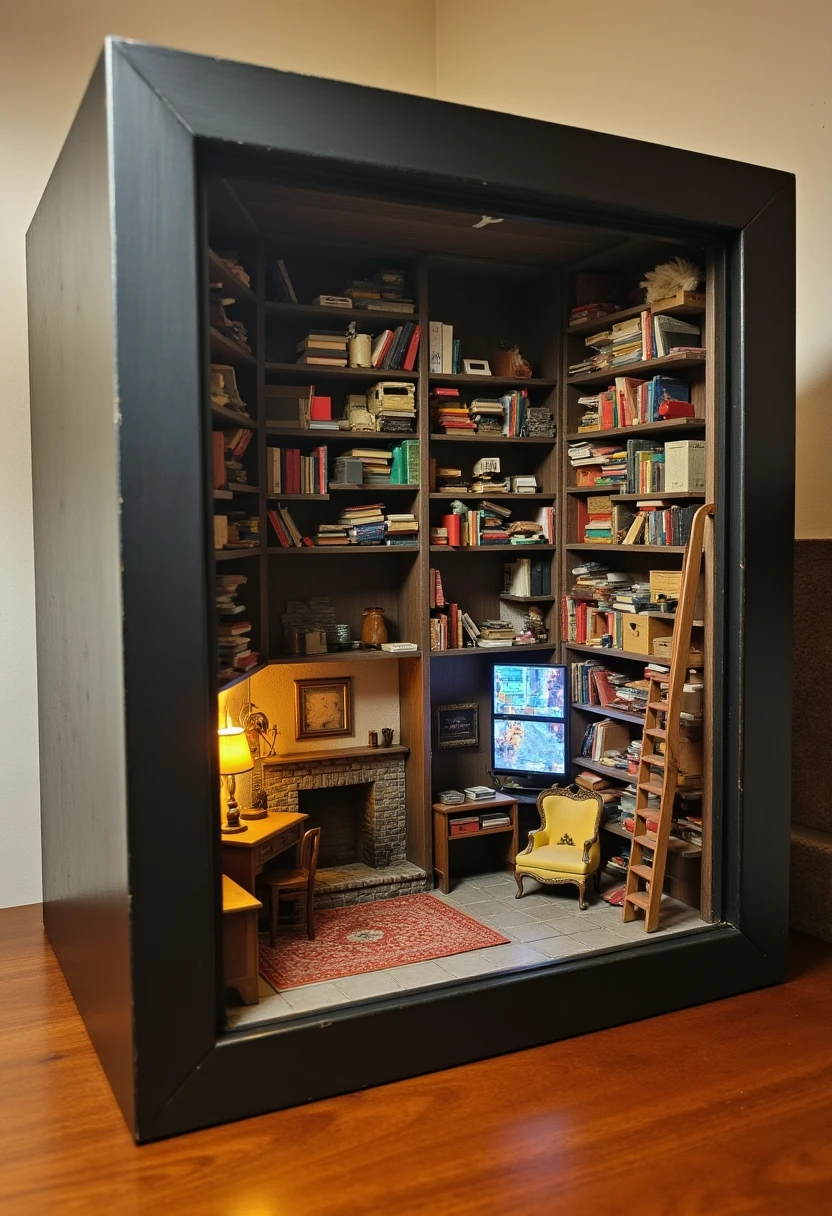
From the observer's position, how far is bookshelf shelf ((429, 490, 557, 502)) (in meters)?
5.62

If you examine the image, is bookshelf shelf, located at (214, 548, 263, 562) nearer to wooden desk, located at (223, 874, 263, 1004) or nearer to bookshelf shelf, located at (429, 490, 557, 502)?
bookshelf shelf, located at (429, 490, 557, 502)

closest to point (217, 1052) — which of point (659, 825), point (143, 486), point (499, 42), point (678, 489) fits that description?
point (143, 486)

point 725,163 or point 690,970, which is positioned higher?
point 725,163

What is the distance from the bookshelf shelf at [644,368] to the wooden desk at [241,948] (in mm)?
3041

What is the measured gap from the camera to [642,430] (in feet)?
16.8

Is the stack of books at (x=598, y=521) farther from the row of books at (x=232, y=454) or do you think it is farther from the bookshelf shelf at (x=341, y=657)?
the row of books at (x=232, y=454)

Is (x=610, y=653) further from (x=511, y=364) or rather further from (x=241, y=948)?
(x=241, y=948)

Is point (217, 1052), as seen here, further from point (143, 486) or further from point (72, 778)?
point (143, 486)

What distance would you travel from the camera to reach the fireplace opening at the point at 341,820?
5.73m

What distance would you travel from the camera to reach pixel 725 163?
3.94 m

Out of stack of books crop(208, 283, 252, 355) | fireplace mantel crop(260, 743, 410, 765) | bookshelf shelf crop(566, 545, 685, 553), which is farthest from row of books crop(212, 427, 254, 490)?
bookshelf shelf crop(566, 545, 685, 553)

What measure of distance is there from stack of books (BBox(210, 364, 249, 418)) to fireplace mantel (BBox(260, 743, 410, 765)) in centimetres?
181

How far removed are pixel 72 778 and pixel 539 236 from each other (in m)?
3.34

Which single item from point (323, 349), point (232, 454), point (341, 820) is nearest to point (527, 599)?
point (341, 820)
